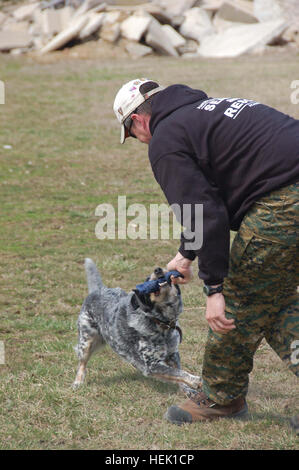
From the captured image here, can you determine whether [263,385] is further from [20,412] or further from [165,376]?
[20,412]

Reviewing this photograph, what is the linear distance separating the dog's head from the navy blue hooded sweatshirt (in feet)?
3.24

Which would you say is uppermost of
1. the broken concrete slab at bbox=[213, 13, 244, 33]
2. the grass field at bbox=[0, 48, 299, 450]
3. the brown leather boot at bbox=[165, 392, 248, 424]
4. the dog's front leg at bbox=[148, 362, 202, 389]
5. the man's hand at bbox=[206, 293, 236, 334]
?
the man's hand at bbox=[206, 293, 236, 334]

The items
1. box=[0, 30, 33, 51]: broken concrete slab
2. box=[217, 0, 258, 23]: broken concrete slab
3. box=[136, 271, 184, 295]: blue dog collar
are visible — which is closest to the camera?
box=[136, 271, 184, 295]: blue dog collar

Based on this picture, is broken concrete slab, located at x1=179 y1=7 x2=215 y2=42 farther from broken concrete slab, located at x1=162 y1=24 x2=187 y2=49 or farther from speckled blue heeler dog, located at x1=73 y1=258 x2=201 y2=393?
speckled blue heeler dog, located at x1=73 y1=258 x2=201 y2=393

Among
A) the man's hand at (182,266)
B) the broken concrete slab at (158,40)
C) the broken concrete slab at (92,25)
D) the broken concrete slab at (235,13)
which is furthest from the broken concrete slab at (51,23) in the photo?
the man's hand at (182,266)

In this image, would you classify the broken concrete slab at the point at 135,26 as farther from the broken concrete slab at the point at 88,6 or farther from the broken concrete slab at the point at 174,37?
the broken concrete slab at the point at 88,6

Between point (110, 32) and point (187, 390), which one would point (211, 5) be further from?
point (187, 390)

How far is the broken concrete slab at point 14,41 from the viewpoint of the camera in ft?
74.7

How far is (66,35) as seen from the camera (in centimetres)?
2152

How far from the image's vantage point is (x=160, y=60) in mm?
20969

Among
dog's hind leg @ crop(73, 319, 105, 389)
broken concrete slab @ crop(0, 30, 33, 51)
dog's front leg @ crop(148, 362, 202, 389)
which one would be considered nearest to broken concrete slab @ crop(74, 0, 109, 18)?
broken concrete slab @ crop(0, 30, 33, 51)

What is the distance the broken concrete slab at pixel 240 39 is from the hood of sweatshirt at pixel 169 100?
19.0m

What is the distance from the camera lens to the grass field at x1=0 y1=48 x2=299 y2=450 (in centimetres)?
397
